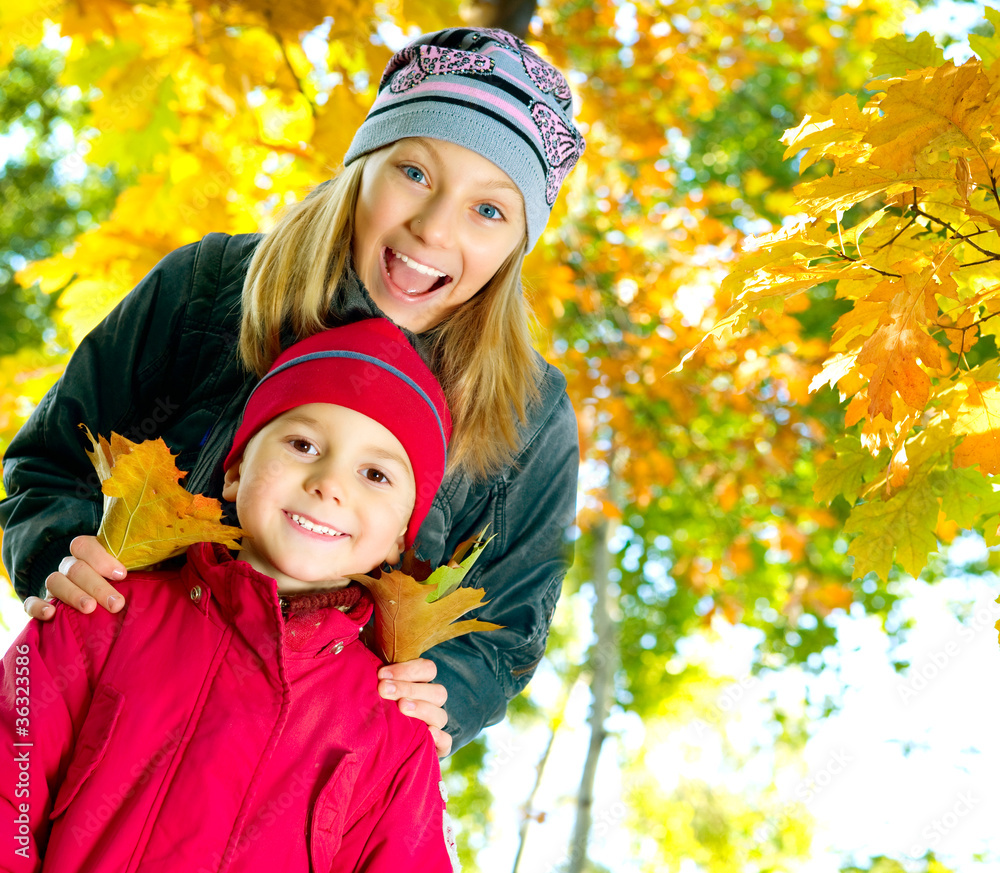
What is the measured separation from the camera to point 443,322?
2004 millimetres

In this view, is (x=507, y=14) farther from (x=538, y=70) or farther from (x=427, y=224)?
(x=427, y=224)

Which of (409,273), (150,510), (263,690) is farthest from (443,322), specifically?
(263,690)

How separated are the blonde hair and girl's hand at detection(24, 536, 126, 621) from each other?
22.7 inches

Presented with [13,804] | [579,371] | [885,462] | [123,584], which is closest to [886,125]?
[885,462]

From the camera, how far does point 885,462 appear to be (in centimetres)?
155

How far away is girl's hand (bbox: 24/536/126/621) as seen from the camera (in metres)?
1.35

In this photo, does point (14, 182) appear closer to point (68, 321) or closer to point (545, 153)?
point (68, 321)

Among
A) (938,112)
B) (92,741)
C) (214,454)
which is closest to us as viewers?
(938,112)

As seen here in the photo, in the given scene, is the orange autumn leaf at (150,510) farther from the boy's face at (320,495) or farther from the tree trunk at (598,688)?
the tree trunk at (598,688)

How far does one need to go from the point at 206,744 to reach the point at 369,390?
611mm

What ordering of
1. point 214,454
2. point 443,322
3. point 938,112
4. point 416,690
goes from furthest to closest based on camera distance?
point 443,322, point 214,454, point 416,690, point 938,112

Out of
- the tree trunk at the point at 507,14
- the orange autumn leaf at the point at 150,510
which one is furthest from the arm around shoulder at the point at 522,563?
the tree trunk at the point at 507,14

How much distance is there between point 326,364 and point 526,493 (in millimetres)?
705

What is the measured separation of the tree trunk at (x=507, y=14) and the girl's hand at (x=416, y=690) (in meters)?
2.82
